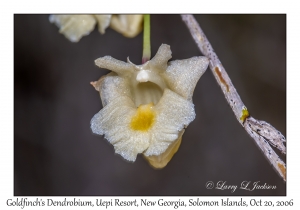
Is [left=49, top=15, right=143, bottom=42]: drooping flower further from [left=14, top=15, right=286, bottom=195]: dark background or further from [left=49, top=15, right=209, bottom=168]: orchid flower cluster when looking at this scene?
[left=14, top=15, right=286, bottom=195]: dark background

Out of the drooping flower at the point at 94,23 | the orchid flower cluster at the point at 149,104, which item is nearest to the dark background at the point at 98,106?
the drooping flower at the point at 94,23

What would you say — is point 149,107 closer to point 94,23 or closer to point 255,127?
point 255,127

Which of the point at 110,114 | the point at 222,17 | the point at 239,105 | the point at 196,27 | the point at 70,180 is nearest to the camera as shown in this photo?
the point at 239,105

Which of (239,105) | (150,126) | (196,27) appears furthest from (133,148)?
(196,27)

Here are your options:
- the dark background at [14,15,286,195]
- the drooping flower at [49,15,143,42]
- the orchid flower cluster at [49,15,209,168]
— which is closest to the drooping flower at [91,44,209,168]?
the orchid flower cluster at [49,15,209,168]

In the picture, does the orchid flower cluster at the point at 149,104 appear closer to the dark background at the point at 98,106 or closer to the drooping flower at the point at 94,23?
the drooping flower at the point at 94,23

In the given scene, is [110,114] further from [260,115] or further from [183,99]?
[260,115]
